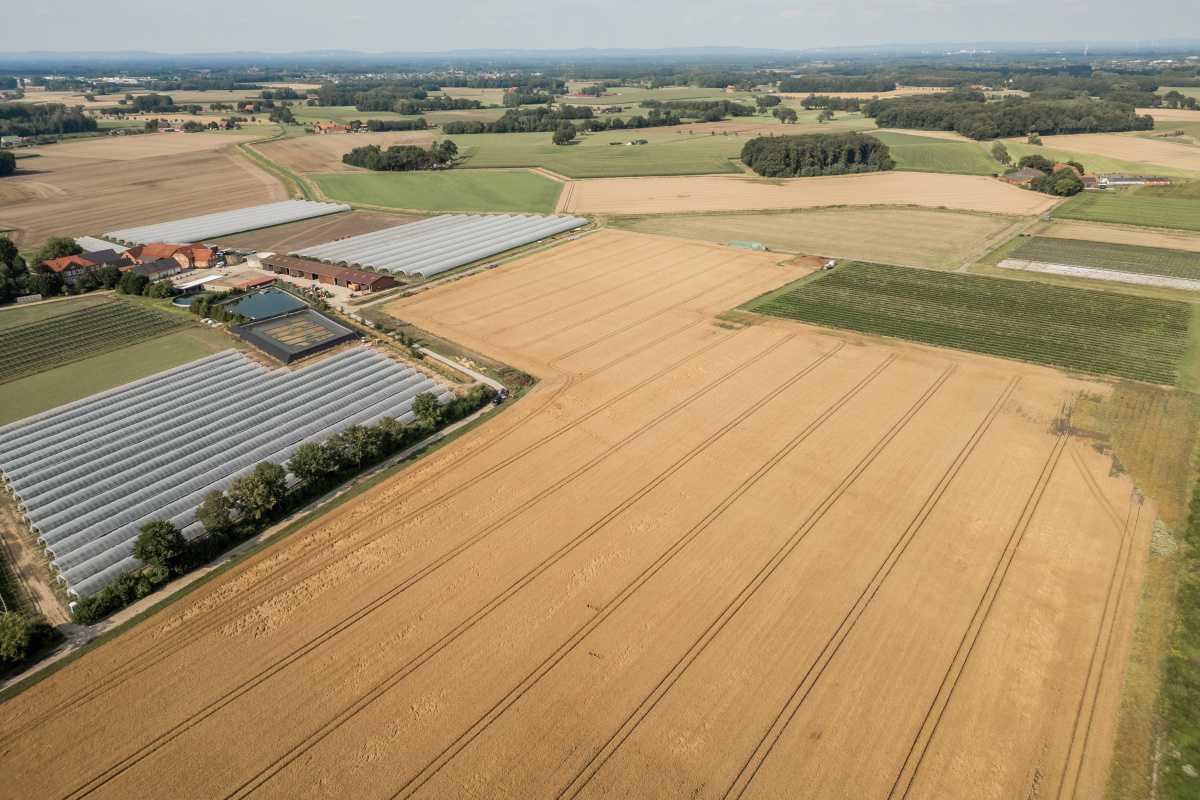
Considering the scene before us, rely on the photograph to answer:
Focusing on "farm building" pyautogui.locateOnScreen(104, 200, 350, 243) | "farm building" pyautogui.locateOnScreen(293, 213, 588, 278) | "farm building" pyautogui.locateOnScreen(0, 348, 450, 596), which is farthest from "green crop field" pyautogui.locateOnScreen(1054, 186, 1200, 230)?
"farm building" pyautogui.locateOnScreen(104, 200, 350, 243)

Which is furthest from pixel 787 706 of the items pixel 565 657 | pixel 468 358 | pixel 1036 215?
pixel 1036 215

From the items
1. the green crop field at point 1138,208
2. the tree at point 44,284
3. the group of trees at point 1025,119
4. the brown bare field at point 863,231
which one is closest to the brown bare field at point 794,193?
the green crop field at point 1138,208

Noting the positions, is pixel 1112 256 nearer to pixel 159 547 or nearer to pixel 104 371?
pixel 159 547

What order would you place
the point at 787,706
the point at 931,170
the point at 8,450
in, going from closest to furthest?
the point at 787,706 → the point at 8,450 → the point at 931,170

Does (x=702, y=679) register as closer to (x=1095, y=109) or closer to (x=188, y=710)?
(x=188, y=710)

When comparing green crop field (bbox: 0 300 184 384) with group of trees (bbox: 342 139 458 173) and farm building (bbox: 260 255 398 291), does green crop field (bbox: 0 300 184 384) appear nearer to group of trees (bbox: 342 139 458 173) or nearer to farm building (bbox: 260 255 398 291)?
farm building (bbox: 260 255 398 291)
